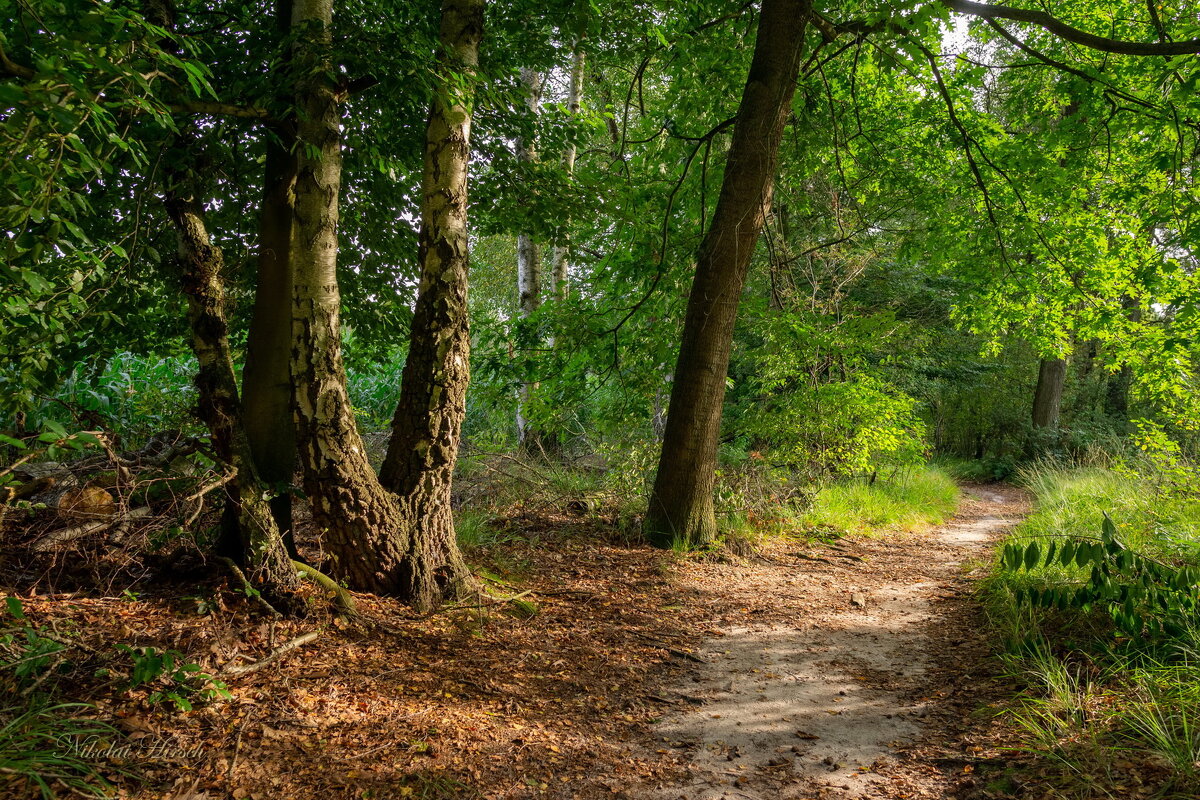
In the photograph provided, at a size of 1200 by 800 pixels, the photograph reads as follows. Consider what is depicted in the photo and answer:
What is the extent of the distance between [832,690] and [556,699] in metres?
1.69

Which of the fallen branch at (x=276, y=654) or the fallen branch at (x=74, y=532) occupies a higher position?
the fallen branch at (x=74, y=532)

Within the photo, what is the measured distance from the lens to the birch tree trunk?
3623 mm

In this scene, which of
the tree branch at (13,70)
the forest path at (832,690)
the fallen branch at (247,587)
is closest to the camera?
the tree branch at (13,70)

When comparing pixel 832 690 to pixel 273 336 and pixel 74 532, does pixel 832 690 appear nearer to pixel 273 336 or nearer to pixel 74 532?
pixel 273 336

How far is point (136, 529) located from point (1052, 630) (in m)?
5.62

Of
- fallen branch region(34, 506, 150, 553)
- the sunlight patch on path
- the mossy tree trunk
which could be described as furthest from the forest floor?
the mossy tree trunk

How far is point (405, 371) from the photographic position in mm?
4199

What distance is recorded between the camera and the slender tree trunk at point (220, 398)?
138 inches

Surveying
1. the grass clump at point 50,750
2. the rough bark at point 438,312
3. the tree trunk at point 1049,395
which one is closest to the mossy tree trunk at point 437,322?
the rough bark at point 438,312

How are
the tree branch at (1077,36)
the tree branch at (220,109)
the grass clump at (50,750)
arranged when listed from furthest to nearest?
the tree branch at (1077,36) → the tree branch at (220,109) → the grass clump at (50,750)

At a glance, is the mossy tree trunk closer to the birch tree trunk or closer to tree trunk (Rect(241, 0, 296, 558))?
the birch tree trunk

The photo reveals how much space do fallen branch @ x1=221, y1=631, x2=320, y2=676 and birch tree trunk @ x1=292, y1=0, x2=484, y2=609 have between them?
61 cm

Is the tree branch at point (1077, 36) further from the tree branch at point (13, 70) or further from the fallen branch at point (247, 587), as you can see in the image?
the fallen branch at point (247, 587)

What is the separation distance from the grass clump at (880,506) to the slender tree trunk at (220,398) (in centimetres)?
618
